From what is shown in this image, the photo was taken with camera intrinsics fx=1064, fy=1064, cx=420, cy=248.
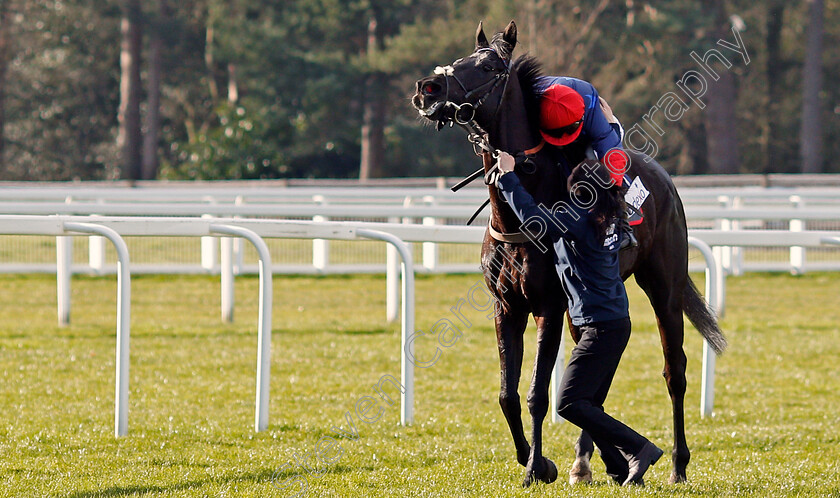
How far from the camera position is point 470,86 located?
3660 mm

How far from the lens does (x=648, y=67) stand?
28.8 metres

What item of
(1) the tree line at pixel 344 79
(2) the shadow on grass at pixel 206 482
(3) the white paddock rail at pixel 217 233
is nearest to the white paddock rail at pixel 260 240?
(3) the white paddock rail at pixel 217 233

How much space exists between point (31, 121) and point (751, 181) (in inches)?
976

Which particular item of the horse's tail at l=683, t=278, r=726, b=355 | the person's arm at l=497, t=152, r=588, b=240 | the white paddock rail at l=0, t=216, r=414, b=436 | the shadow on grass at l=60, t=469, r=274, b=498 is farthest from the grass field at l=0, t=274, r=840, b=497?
the person's arm at l=497, t=152, r=588, b=240

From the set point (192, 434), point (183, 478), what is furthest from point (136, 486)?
point (192, 434)

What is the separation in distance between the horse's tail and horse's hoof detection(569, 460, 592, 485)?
1168 mm

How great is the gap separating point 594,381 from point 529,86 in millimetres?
1090

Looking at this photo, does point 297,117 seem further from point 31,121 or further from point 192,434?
point 192,434

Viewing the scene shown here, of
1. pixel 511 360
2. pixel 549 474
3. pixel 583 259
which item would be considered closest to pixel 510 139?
pixel 583 259

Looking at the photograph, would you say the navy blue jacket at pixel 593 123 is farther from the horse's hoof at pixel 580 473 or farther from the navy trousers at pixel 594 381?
the horse's hoof at pixel 580 473

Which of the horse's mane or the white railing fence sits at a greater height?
the horse's mane

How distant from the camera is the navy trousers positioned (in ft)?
12.1

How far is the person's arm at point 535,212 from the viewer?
3.65 meters

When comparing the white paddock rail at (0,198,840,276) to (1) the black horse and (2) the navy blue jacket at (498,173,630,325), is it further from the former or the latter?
(2) the navy blue jacket at (498,173,630,325)
